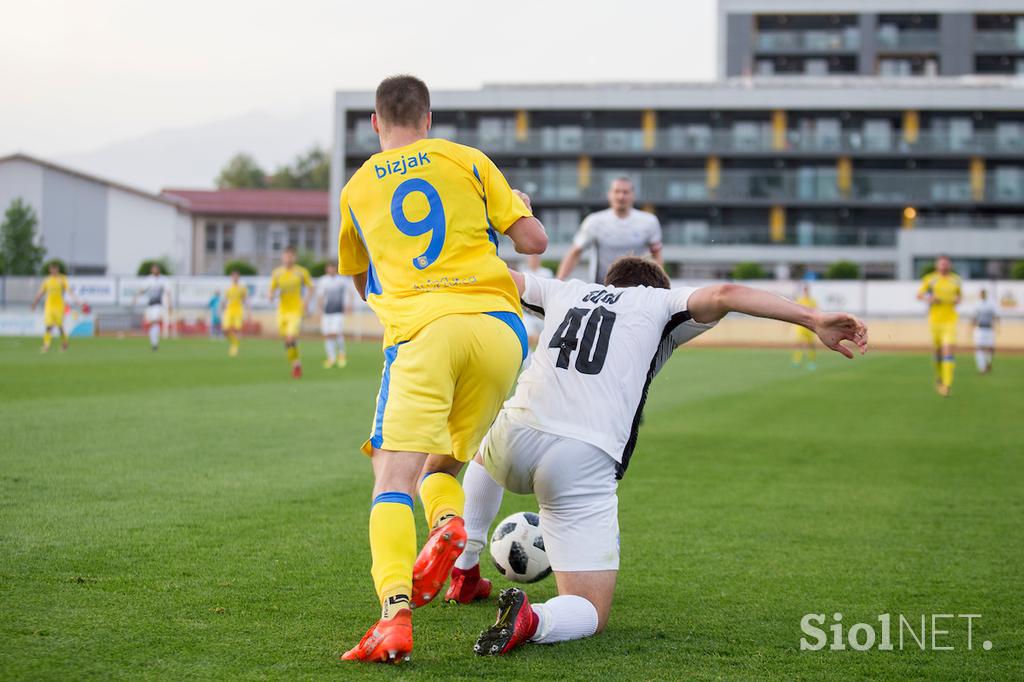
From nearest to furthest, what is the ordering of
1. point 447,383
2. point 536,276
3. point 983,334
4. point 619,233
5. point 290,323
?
point 447,383
point 536,276
point 619,233
point 290,323
point 983,334

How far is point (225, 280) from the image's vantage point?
152 feet

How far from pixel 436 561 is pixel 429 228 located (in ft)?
4.12

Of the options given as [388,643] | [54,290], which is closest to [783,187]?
[54,290]

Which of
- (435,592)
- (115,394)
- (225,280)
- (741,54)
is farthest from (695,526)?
(741,54)

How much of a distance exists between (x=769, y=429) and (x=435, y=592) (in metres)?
9.74

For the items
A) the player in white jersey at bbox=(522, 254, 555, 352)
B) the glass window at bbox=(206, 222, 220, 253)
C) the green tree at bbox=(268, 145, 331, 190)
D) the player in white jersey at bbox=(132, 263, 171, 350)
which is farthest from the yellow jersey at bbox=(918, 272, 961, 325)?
the green tree at bbox=(268, 145, 331, 190)

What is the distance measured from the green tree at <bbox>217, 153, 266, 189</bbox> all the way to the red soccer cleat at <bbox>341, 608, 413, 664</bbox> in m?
116

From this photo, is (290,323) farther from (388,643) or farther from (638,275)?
(388,643)

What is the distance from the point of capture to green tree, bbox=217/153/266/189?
11700 centimetres

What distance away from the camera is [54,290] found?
95.5 ft

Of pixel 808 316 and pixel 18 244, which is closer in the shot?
pixel 808 316

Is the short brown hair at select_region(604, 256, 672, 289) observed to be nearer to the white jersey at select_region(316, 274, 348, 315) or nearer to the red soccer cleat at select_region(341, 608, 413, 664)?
the red soccer cleat at select_region(341, 608, 413, 664)

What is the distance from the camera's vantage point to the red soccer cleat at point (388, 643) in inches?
149

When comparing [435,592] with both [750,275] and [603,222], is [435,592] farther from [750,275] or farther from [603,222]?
[750,275]
